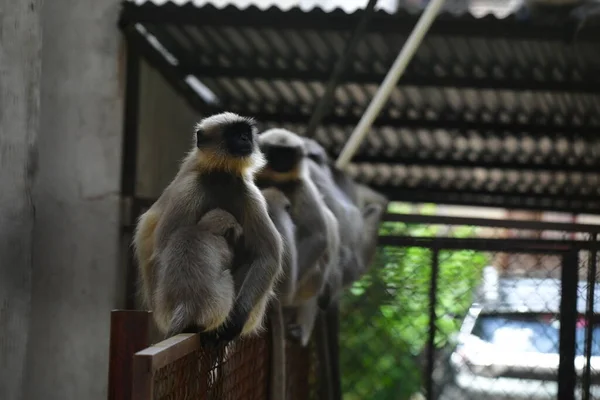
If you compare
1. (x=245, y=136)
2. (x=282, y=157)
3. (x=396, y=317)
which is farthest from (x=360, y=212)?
(x=245, y=136)

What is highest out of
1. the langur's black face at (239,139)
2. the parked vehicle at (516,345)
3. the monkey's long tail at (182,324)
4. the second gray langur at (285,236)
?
the langur's black face at (239,139)

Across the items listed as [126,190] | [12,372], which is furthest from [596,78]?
[12,372]

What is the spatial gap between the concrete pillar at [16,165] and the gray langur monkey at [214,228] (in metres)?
1.45

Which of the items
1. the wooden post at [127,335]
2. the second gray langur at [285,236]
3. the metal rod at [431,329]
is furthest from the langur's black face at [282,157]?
the wooden post at [127,335]

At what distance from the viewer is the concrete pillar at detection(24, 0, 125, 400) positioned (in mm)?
5980

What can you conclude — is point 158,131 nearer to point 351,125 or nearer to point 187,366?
point 351,125

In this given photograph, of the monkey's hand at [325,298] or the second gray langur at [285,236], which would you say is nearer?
the second gray langur at [285,236]

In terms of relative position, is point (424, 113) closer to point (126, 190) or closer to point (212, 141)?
point (126, 190)

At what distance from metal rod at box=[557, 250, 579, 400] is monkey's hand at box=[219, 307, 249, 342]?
3.08 meters

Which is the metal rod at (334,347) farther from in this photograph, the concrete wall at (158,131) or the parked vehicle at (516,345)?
the concrete wall at (158,131)

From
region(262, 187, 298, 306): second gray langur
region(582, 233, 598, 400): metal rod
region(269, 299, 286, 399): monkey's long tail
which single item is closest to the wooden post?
region(269, 299, 286, 399): monkey's long tail

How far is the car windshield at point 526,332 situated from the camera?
623cm

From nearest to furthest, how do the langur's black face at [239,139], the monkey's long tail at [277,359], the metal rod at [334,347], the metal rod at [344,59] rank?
1. the langur's black face at [239,139]
2. the monkey's long tail at [277,359]
3. the metal rod at [344,59]
4. the metal rod at [334,347]

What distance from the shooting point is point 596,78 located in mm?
6359
